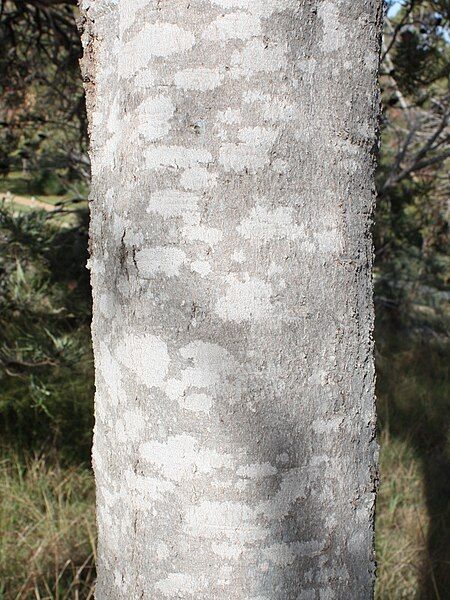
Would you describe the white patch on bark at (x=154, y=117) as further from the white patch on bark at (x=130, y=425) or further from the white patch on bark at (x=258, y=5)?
the white patch on bark at (x=130, y=425)

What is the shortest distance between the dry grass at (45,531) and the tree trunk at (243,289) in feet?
4.34

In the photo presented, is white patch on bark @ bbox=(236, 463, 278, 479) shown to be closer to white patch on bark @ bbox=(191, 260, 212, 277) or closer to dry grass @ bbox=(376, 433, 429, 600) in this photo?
white patch on bark @ bbox=(191, 260, 212, 277)

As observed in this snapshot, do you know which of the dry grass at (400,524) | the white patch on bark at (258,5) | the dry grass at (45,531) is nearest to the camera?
the white patch on bark at (258,5)

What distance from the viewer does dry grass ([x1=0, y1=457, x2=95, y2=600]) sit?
210 centimetres

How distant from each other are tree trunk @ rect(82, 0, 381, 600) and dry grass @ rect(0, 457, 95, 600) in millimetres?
1324

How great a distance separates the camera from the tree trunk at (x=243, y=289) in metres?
0.72

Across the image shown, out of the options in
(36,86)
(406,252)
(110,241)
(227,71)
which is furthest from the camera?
(406,252)

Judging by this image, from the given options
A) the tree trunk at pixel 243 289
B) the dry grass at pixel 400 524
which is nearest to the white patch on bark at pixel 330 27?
the tree trunk at pixel 243 289

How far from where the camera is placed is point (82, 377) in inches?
A: 135

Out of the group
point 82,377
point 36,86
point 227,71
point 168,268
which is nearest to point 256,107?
point 227,71

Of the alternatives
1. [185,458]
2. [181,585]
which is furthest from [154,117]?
[181,585]

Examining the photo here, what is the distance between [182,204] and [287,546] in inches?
17.9

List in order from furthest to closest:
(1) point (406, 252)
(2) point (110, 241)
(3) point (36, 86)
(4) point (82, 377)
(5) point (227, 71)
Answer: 1. (1) point (406, 252)
2. (3) point (36, 86)
3. (4) point (82, 377)
4. (2) point (110, 241)
5. (5) point (227, 71)

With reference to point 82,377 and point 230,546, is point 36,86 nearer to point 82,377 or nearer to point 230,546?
point 82,377
